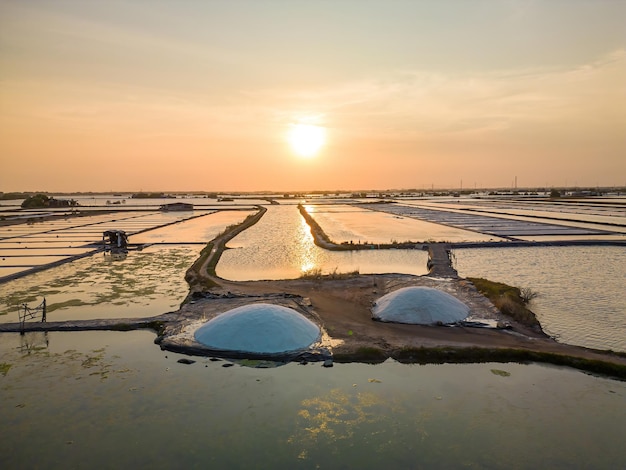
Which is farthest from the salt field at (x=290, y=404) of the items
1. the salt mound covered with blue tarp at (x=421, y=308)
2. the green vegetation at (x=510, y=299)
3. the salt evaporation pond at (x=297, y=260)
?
the salt evaporation pond at (x=297, y=260)

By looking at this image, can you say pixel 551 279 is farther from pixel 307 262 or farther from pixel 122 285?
pixel 122 285

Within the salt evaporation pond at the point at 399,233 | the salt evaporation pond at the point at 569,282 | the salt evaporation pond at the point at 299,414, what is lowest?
the salt evaporation pond at the point at 299,414

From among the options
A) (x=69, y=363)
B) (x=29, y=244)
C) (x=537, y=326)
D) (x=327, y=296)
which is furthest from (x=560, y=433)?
(x=29, y=244)

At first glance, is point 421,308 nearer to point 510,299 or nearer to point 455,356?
point 455,356

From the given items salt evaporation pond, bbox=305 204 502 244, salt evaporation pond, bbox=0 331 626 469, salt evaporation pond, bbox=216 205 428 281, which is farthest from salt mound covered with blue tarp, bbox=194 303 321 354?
salt evaporation pond, bbox=305 204 502 244

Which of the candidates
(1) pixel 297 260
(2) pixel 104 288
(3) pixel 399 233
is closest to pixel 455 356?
(2) pixel 104 288

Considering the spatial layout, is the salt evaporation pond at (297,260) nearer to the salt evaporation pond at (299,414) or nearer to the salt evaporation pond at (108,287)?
the salt evaporation pond at (108,287)
